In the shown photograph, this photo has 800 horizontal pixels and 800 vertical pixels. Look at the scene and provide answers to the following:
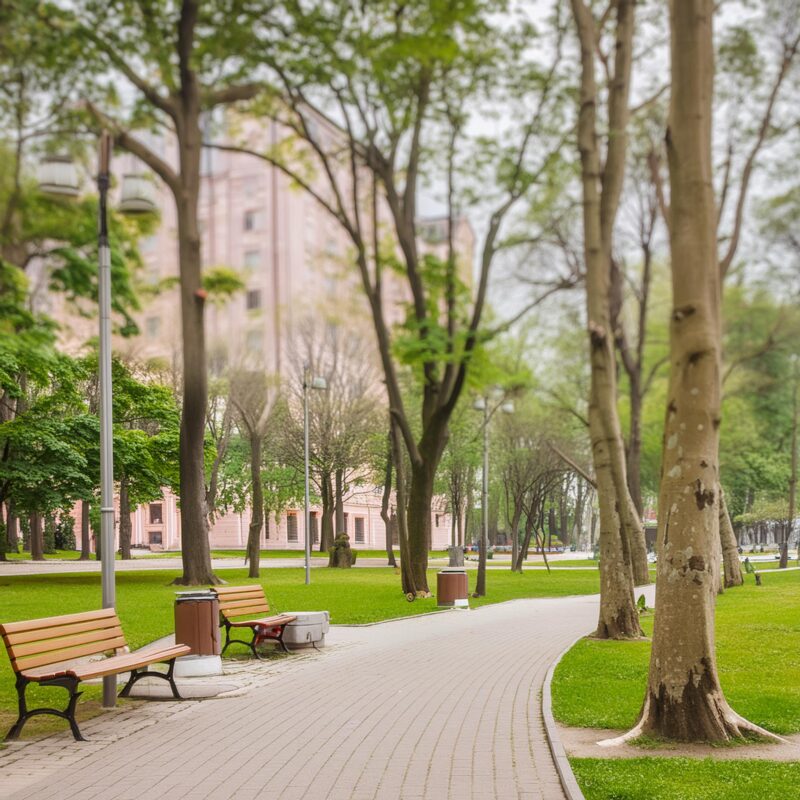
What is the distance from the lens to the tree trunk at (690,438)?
26.5ft

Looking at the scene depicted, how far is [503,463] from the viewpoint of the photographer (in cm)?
4925

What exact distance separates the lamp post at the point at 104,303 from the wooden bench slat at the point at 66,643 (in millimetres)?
351

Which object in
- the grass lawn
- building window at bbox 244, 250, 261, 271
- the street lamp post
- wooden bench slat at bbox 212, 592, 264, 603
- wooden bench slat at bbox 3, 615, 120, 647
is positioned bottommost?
the grass lawn

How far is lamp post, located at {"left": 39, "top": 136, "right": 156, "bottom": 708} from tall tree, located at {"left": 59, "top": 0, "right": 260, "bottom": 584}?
168 inches

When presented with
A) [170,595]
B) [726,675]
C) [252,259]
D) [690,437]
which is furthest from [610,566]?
[170,595]

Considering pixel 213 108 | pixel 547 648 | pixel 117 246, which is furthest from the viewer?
pixel 213 108

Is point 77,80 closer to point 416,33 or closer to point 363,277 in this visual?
point 416,33

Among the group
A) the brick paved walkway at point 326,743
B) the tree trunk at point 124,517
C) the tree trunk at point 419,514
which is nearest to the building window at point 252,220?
the tree trunk at point 419,514

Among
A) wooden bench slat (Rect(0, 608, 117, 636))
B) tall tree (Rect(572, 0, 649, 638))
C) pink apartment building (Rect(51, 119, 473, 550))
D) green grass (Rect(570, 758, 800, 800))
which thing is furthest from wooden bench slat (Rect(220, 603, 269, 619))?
green grass (Rect(570, 758, 800, 800))

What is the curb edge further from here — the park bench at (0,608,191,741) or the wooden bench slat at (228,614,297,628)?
the wooden bench slat at (228,614,297,628)

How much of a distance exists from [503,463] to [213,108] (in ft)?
96.2

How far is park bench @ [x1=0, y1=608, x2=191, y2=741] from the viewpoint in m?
8.44

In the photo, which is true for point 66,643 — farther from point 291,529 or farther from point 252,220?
point 291,529

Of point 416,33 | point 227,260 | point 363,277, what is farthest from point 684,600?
point 227,260
